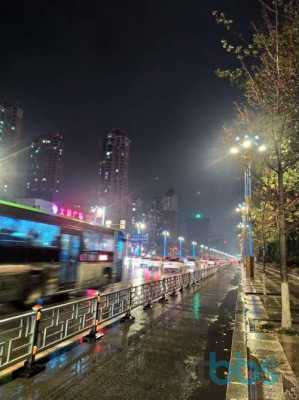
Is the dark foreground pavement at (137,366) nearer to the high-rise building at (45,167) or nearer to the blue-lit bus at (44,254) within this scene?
the blue-lit bus at (44,254)

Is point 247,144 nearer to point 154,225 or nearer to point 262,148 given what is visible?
point 262,148

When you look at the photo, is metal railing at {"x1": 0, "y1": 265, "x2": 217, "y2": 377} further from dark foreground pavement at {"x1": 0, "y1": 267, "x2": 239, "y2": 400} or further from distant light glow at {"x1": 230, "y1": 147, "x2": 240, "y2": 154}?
distant light glow at {"x1": 230, "y1": 147, "x2": 240, "y2": 154}

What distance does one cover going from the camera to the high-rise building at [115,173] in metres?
94.3

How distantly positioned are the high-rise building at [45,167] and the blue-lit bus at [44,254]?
333ft

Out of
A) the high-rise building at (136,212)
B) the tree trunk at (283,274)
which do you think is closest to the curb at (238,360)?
the tree trunk at (283,274)

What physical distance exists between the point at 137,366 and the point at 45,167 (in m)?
116

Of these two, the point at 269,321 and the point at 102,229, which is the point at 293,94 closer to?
the point at 269,321

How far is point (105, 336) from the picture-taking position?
895cm

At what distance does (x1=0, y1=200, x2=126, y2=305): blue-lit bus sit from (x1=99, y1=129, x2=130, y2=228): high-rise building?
74.4 m

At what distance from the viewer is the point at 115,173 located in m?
99.3

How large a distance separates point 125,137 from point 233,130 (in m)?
93.3

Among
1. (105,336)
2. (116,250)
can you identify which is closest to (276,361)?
(105,336)

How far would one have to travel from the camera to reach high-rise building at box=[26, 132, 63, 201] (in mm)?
115312

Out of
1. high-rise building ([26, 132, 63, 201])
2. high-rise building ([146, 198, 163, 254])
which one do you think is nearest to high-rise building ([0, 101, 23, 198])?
high-rise building ([26, 132, 63, 201])
